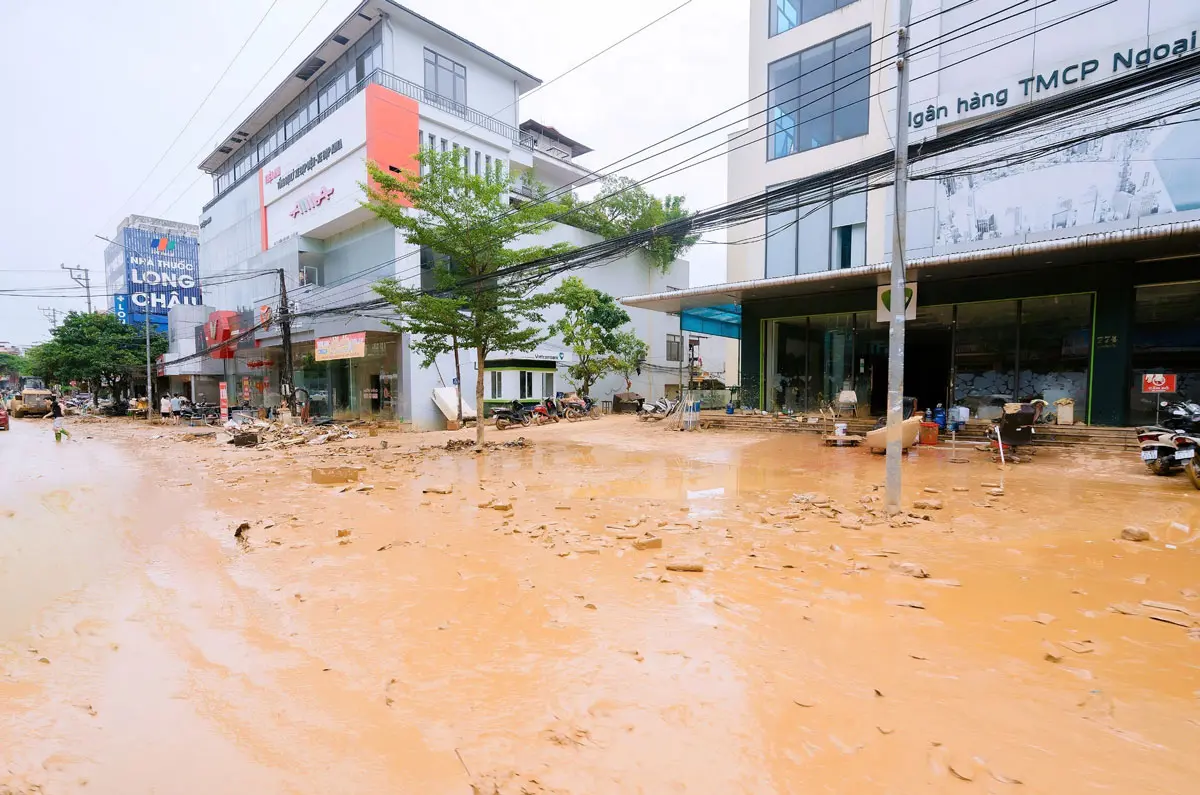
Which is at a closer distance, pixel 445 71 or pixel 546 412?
pixel 546 412

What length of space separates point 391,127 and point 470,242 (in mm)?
12567

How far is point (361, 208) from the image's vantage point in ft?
76.6

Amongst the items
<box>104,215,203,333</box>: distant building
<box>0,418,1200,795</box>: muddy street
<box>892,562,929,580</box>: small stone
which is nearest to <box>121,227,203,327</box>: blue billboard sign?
<box>104,215,203,333</box>: distant building

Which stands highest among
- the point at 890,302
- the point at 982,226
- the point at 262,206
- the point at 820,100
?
the point at 262,206

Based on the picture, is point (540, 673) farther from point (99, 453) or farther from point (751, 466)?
point (99, 453)

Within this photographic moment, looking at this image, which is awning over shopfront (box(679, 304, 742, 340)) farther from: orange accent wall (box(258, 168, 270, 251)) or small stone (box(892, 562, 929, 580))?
orange accent wall (box(258, 168, 270, 251))

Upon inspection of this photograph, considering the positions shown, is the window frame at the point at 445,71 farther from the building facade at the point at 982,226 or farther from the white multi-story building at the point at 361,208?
the building facade at the point at 982,226

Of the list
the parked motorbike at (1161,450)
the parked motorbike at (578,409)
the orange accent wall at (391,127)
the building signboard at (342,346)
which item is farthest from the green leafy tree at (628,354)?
the parked motorbike at (1161,450)

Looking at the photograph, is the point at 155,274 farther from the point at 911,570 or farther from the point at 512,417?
the point at 911,570

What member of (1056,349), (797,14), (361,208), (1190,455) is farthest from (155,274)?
(1190,455)

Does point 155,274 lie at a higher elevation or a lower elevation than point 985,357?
higher

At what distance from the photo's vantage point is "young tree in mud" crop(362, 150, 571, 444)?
45.6 ft

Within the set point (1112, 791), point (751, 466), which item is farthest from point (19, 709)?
point (751, 466)

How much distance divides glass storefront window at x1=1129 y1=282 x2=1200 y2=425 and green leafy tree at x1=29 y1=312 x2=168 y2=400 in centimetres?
5104
